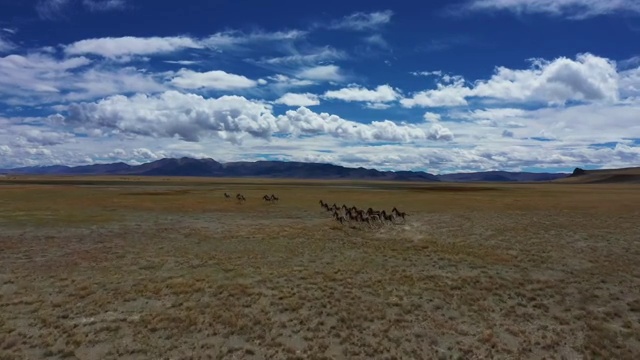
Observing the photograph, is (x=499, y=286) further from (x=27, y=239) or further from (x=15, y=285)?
(x=27, y=239)

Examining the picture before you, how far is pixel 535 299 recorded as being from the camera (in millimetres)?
18266

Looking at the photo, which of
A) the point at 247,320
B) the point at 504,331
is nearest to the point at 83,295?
the point at 247,320

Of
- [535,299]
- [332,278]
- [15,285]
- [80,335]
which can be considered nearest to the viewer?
[80,335]

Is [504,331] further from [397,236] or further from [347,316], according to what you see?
[397,236]

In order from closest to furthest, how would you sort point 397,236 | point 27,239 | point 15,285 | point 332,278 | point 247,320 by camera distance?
point 247,320 → point 15,285 → point 332,278 → point 27,239 → point 397,236

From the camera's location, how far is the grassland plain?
13766 millimetres

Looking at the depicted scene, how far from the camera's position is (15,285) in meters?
20.0

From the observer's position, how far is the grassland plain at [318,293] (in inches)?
542

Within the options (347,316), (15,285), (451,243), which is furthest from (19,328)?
(451,243)

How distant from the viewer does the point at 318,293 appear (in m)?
19.0

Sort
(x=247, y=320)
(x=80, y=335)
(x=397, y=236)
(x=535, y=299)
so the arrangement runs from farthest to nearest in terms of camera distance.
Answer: (x=397, y=236), (x=535, y=299), (x=247, y=320), (x=80, y=335)

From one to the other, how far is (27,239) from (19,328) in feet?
65.8

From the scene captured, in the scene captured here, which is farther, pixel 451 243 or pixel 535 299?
pixel 451 243

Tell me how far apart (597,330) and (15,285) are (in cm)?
2377
